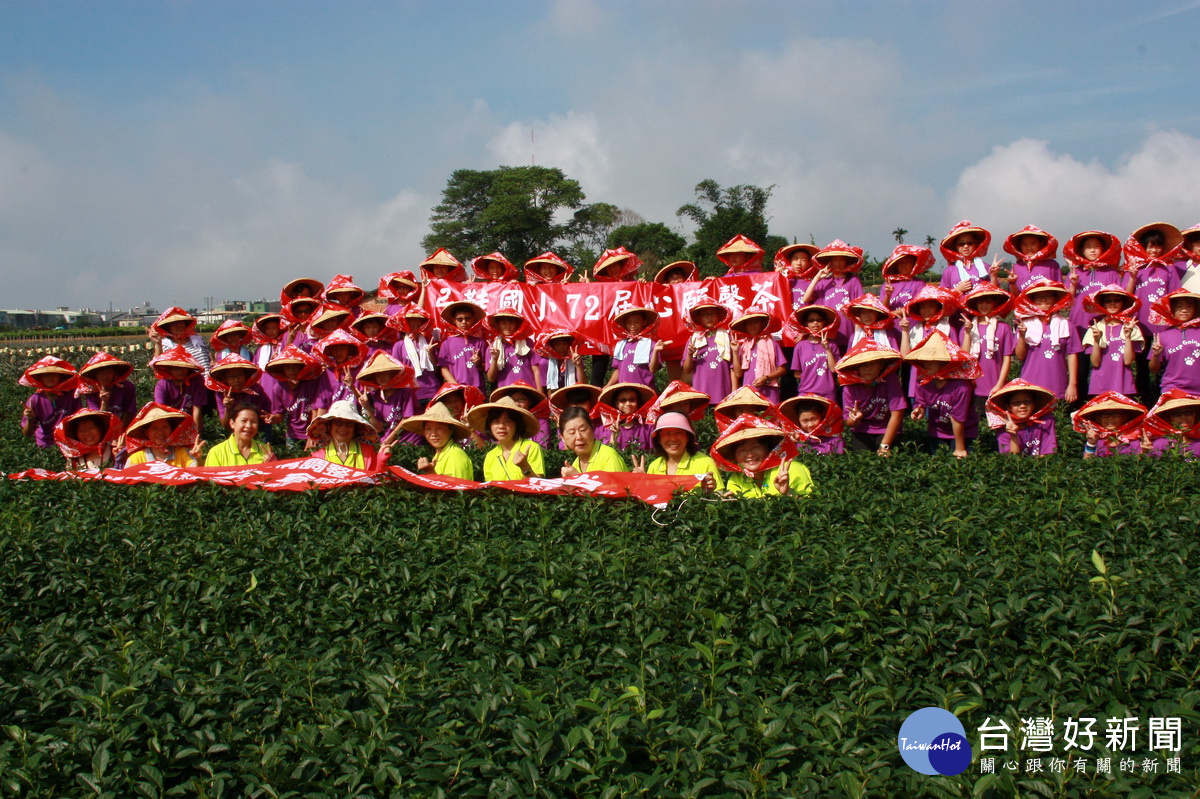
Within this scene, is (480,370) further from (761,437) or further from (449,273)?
(761,437)

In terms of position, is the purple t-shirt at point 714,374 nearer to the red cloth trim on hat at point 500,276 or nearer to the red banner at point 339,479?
the red banner at point 339,479

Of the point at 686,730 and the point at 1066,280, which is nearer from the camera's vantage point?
the point at 686,730

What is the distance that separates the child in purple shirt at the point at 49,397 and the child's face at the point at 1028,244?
10.2m

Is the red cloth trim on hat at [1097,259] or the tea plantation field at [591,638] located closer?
the tea plantation field at [591,638]

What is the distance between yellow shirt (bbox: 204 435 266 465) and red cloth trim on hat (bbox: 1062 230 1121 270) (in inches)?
337

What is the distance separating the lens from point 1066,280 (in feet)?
33.6

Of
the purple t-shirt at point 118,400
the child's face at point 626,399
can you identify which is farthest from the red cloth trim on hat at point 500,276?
the purple t-shirt at point 118,400

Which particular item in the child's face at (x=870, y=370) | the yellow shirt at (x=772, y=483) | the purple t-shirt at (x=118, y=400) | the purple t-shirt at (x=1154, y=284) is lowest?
the yellow shirt at (x=772, y=483)

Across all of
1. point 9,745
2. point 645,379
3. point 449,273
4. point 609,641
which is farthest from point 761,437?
point 449,273

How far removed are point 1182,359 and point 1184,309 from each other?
1.50ft

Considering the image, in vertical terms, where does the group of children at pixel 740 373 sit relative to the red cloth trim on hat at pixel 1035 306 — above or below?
below

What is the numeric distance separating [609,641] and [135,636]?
2.26 meters

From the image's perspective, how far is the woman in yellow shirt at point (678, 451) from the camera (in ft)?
22.3

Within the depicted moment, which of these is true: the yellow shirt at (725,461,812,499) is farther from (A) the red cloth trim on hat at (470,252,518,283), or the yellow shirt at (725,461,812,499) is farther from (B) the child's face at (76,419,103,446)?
(A) the red cloth trim on hat at (470,252,518,283)
